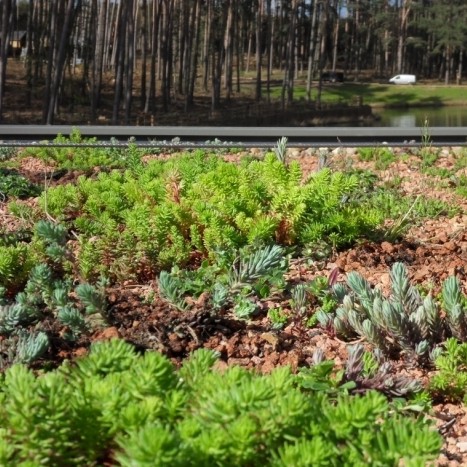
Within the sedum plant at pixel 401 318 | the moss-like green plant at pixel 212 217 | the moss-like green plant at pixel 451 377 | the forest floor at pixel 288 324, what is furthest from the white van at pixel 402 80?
the moss-like green plant at pixel 451 377

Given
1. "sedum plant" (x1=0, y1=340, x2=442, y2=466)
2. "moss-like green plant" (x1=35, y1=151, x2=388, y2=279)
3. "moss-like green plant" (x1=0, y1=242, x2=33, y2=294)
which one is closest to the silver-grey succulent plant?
"moss-like green plant" (x1=35, y1=151, x2=388, y2=279)

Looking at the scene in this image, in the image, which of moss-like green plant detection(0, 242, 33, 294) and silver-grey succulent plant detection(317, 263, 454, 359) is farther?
moss-like green plant detection(0, 242, 33, 294)

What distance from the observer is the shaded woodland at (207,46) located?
41.7m

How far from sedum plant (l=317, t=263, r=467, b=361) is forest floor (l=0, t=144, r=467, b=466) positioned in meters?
0.09

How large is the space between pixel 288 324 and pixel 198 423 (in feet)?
6.15

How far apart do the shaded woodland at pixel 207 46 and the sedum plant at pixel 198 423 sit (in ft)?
93.0

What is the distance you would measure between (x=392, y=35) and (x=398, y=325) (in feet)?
319

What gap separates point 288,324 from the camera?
149 inches

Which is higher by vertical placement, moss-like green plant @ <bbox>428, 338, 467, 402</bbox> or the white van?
the white van

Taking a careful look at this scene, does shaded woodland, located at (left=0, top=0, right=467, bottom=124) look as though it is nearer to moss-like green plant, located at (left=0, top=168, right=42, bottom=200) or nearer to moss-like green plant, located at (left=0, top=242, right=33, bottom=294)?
moss-like green plant, located at (left=0, top=168, right=42, bottom=200)

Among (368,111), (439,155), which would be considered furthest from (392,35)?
(439,155)

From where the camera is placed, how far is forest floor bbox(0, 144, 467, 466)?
10.9 ft

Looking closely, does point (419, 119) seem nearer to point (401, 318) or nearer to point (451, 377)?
point (401, 318)

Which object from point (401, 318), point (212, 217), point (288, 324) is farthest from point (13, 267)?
point (401, 318)
